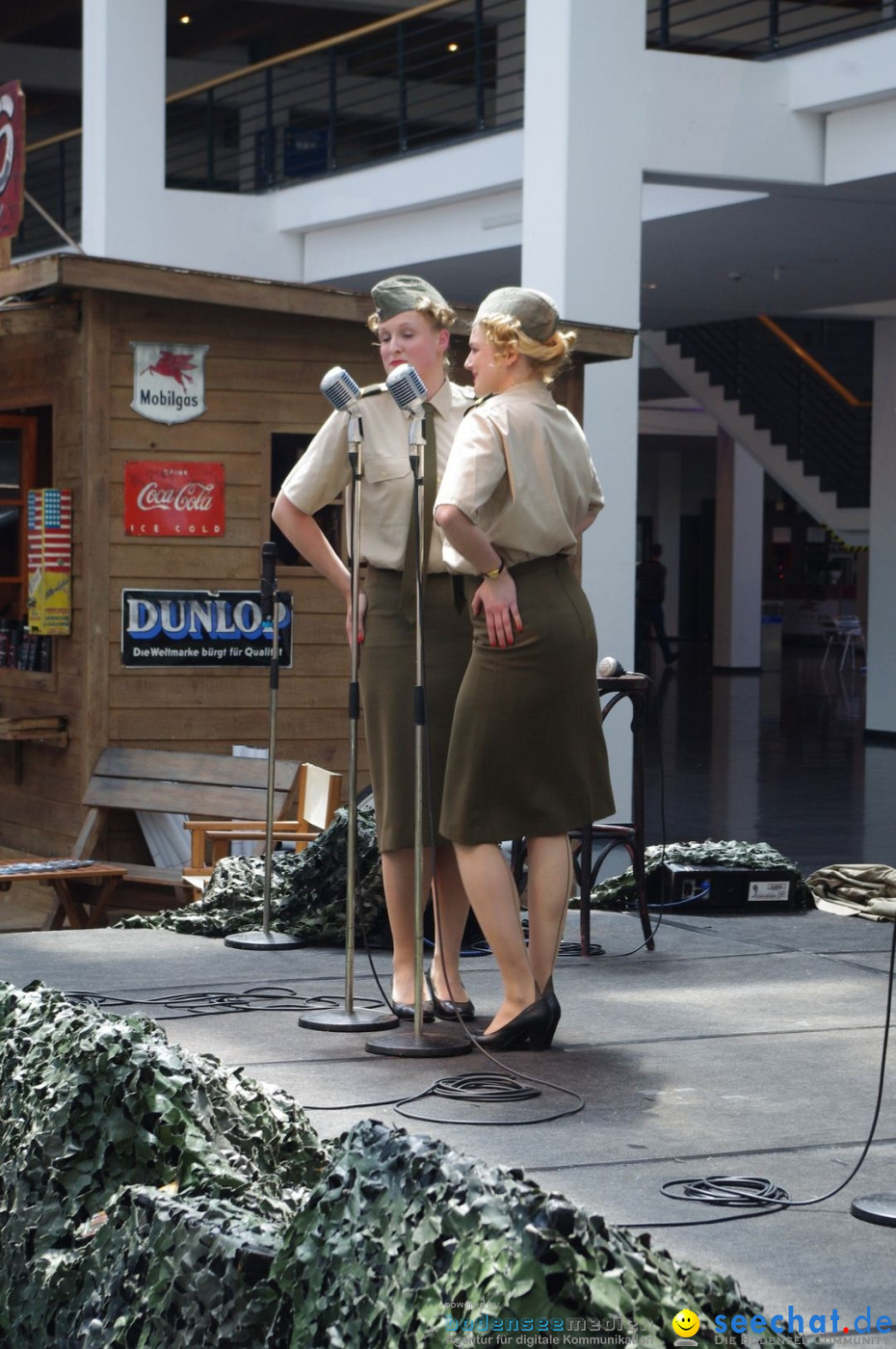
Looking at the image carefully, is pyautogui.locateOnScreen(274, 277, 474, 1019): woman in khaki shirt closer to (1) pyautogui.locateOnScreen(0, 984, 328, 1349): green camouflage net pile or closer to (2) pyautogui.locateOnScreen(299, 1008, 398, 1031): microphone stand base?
(2) pyautogui.locateOnScreen(299, 1008, 398, 1031): microphone stand base

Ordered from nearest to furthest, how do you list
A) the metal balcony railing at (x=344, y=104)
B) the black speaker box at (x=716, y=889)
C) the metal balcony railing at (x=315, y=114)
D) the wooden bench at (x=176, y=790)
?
the black speaker box at (x=716, y=889)
the wooden bench at (x=176, y=790)
the metal balcony railing at (x=344, y=104)
the metal balcony railing at (x=315, y=114)

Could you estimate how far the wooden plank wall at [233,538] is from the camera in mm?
8531

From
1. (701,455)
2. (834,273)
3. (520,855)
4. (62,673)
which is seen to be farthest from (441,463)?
(701,455)

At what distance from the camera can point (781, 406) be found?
868 inches

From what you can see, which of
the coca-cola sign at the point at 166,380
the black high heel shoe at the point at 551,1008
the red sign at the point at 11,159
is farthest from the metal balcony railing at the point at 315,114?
the black high heel shoe at the point at 551,1008

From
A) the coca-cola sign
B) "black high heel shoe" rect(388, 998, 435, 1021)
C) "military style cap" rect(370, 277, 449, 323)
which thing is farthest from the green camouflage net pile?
the coca-cola sign

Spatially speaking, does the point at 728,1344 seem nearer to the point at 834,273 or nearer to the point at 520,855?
the point at 520,855

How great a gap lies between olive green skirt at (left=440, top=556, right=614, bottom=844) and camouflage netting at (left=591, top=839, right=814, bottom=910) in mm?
2324

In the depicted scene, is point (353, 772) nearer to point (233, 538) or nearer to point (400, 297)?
point (400, 297)

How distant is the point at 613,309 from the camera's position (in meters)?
10.4

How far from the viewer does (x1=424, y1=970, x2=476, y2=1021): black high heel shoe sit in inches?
184

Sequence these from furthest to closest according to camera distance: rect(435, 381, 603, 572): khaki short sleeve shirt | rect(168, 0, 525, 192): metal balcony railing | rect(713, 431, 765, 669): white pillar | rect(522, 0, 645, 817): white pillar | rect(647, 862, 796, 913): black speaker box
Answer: rect(713, 431, 765, 669): white pillar, rect(168, 0, 525, 192): metal balcony railing, rect(522, 0, 645, 817): white pillar, rect(647, 862, 796, 913): black speaker box, rect(435, 381, 603, 572): khaki short sleeve shirt

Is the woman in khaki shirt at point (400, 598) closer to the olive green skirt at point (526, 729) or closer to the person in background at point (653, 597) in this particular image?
the olive green skirt at point (526, 729)

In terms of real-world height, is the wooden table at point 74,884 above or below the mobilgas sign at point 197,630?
below
